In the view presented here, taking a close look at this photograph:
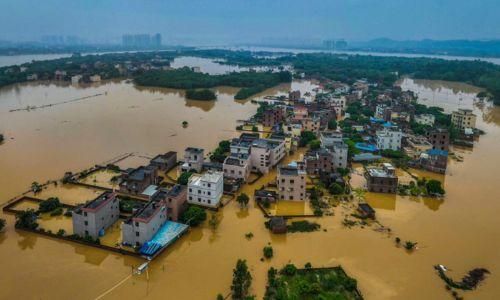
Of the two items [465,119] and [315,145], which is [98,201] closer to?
[315,145]

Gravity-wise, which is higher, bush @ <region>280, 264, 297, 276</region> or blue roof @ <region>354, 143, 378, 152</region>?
blue roof @ <region>354, 143, 378, 152</region>

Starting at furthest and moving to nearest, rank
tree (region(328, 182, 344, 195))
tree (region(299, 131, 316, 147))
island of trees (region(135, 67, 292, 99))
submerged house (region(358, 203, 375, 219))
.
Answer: island of trees (region(135, 67, 292, 99))
tree (region(299, 131, 316, 147))
tree (region(328, 182, 344, 195))
submerged house (region(358, 203, 375, 219))

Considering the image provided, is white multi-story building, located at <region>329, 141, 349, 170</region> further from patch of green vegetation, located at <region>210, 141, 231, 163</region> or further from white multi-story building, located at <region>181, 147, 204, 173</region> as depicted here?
white multi-story building, located at <region>181, 147, 204, 173</region>

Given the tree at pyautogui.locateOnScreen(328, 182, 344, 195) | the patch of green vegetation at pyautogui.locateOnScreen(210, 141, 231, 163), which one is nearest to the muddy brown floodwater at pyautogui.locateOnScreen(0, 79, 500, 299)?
the tree at pyautogui.locateOnScreen(328, 182, 344, 195)

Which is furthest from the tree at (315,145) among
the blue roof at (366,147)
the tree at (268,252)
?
the tree at (268,252)

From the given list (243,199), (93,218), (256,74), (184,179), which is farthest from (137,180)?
Result: (256,74)

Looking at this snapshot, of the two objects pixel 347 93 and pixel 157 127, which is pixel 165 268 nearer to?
pixel 157 127

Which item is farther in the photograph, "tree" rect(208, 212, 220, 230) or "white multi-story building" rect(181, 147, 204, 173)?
"white multi-story building" rect(181, 147, 204, 173)

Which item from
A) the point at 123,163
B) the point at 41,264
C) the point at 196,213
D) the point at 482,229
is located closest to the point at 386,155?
the point at 482,229
